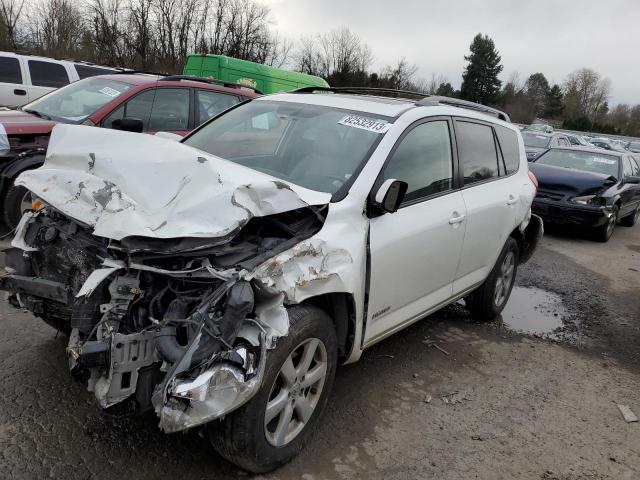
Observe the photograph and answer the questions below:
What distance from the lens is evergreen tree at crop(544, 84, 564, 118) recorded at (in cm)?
7694

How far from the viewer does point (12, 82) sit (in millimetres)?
10500

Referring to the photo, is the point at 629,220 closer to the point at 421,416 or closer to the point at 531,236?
the point at 531,236

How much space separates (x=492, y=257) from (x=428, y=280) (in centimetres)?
121

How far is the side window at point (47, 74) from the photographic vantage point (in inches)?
420

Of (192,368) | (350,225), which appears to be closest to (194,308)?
(192,368)

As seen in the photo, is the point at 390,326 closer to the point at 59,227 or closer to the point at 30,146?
the point at 59,227

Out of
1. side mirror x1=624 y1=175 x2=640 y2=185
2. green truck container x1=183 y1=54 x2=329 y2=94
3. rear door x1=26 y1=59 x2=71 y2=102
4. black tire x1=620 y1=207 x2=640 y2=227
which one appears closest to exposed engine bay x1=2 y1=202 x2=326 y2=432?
rear door x1=26 y1=59 x2=71 y2=102

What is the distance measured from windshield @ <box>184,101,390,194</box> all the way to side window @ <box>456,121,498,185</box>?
939mm

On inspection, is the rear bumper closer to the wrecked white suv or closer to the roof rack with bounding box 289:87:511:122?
the roof rack with bounding box 289:87:511:122

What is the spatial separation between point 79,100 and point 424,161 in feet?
16.2

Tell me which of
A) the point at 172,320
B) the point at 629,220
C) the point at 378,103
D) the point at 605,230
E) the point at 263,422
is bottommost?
the point at 629,220

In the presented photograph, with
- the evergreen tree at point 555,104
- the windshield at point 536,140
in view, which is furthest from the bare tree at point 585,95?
the windshield at point 536,140

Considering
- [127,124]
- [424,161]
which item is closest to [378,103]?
[424,161]

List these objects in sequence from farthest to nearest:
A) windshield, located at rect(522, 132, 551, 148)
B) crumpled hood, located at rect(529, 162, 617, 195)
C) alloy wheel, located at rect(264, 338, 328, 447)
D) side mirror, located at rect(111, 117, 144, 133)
Result: windshield, located at rect(522, 132, 551, 148) < crumpled hood, located at rect(529, 162, 617, 195) < side mirror, located at rect(111, 117, 144, 133) < alloy wheel, located at rect(264, 338, 328, 447)
